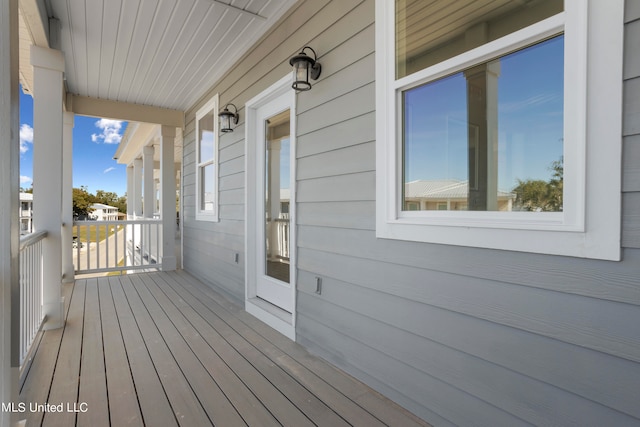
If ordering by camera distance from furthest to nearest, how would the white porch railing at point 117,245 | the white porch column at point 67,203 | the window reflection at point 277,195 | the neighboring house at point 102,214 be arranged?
the neighboring house at point 102,214 → the white porch railing at point 117,245 → the white porch column at point 67,203 → the window reflection at point 277,195

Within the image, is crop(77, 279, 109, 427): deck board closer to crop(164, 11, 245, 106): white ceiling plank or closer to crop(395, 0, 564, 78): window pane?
crop(395, 0, 564, 78): window pane

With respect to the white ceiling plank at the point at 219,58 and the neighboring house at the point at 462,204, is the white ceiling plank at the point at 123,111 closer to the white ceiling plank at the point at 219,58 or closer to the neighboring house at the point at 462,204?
the white ceiling plank at the point at 219,58

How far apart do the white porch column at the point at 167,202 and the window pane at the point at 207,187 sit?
2.92 ft

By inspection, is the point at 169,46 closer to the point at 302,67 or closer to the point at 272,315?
the point at 302,67

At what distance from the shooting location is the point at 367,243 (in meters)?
1.96

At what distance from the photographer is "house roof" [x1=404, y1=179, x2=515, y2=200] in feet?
5.08

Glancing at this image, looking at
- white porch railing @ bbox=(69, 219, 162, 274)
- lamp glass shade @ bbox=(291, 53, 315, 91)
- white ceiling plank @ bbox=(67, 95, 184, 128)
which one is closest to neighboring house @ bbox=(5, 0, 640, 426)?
lamp glass shade @ bbox=(291, 53, 315, 91)

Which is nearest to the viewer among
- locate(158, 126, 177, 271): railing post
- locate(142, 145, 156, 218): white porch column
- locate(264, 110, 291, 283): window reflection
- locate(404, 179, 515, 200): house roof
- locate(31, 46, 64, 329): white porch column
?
locate(404, 179, 515, 200): house roof

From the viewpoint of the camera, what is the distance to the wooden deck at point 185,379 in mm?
1707

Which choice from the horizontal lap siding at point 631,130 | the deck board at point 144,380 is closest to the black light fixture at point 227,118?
the deck board at point 144,380

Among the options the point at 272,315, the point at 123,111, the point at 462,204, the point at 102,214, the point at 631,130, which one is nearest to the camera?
the point at 631,130

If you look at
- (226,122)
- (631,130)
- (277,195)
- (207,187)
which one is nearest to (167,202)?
(207,187)

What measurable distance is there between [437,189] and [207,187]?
12.3 ft

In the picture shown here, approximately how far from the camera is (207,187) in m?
4.72
